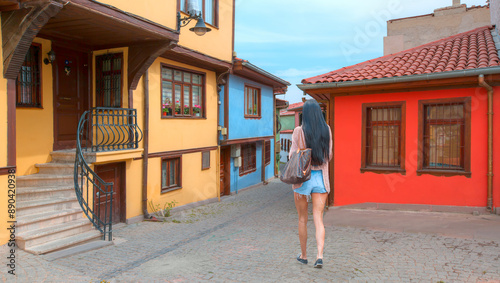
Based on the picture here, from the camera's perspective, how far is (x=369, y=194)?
29.3 ft

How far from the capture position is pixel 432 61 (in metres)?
8.92

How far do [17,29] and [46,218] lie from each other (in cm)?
307

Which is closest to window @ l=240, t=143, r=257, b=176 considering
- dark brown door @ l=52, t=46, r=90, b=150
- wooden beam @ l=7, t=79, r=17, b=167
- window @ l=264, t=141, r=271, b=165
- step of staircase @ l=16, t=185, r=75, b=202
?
window @ l=264, t=141, r=271, b=165

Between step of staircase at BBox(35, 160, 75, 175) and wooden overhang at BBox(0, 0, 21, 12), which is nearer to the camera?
wooden overhang at BBox(0, 0, 21, 12)

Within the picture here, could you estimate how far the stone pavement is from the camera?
4848 millimetres

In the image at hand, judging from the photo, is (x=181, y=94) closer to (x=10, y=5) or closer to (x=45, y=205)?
(x=45, y=205)

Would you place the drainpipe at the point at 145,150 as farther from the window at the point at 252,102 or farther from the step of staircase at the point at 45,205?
the window at the point at 252,102

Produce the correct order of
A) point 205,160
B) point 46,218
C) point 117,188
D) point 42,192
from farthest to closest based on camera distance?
1. point 205,160
2. point 117,188
3. point 42,192
4. point 46,218

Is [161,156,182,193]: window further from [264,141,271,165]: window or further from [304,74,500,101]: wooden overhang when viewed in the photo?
[264,141,271,165]: window

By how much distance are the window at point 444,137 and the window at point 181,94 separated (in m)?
6.54

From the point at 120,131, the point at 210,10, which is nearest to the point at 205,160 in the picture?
the point at 120,131

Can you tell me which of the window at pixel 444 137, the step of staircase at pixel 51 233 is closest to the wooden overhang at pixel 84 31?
the step of staircase at pixel 51 233

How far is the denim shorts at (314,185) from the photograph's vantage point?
188 inches

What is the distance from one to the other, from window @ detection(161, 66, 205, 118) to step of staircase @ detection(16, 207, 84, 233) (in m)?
4.18
